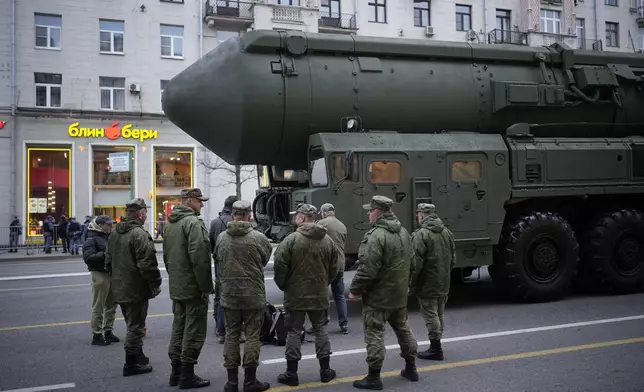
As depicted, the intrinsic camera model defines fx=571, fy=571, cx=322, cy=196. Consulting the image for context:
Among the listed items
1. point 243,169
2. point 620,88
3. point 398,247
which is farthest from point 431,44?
point 243,169

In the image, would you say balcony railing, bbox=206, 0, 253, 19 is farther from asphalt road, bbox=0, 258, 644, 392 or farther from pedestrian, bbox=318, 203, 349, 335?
pedestrian, bbox=318, 203, 349, 335

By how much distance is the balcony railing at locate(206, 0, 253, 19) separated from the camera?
29047 millimetres

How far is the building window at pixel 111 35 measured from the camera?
27891mm

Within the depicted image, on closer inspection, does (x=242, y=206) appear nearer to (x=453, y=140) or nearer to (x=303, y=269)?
(x=303, y=269)

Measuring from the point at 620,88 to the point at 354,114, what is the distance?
5.50 meters

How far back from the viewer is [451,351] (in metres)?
6.88

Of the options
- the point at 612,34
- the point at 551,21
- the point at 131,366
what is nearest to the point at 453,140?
the point at 131,366

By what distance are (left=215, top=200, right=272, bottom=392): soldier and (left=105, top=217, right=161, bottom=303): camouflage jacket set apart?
1.09m

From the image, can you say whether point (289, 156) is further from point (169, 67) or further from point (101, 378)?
point (169, 67)

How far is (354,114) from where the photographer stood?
924 cm

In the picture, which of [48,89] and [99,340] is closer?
[99,340]

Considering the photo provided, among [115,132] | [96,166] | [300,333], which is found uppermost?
[115,132]

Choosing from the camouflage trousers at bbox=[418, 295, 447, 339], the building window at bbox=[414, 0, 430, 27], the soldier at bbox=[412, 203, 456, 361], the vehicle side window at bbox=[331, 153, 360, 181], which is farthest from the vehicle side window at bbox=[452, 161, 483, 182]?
the building window at bbox=[414, 0, 430, 27]

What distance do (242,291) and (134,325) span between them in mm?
1516
